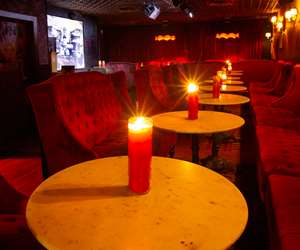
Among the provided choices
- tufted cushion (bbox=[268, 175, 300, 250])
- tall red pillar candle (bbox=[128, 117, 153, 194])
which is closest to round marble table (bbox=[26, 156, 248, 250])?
tall red pillar candle (bbox=[128, 117, 153, 194])

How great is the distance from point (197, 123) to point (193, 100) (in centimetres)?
15

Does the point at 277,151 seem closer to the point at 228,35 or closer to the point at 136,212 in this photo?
the point at 136,212

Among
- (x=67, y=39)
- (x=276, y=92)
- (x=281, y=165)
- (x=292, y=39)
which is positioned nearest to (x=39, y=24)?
(x=67, y=39)

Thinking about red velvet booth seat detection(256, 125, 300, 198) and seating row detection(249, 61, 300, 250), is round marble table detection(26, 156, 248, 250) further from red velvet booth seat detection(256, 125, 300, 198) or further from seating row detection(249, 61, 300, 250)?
red velvet booth seat detection(256, 125, 300, 198)

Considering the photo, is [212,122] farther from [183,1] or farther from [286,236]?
[183,1]

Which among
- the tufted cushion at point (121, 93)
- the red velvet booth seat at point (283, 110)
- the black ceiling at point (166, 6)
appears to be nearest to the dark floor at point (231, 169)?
the red velvet booth seat at point (283, 110)

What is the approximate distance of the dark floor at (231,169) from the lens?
6.74ft

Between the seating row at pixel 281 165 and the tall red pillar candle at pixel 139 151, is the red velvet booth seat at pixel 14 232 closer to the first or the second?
the tall red pillar candle at pixel 139 151

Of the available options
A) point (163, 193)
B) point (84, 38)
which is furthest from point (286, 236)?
point (84, 38)

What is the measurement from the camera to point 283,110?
383 cm

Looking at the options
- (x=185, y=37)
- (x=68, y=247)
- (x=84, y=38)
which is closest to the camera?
(x=68, y=247)

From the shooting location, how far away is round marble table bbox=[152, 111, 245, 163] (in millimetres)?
1784

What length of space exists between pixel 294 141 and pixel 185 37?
13.8 meters

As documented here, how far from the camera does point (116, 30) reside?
1599 centimetres
